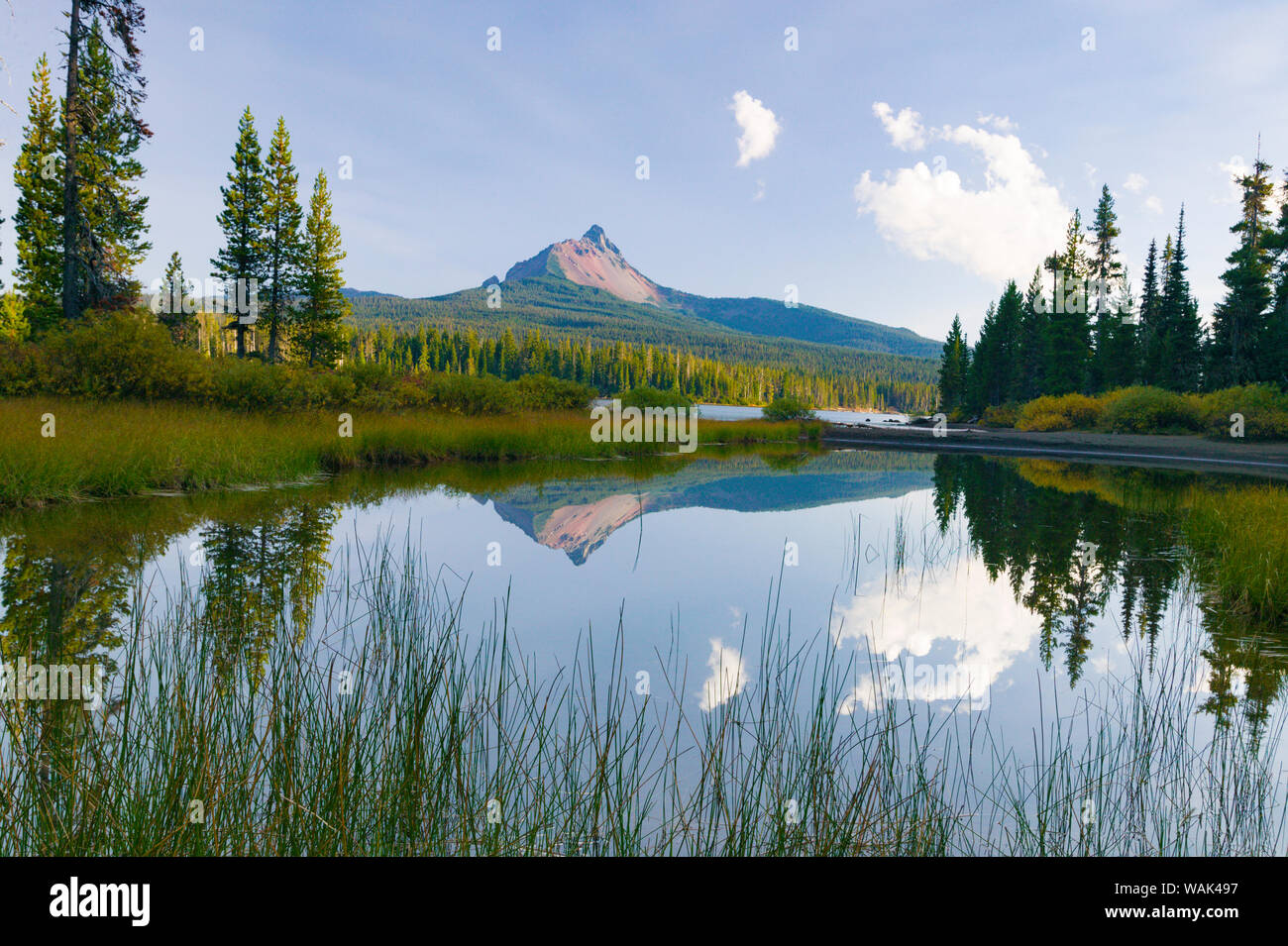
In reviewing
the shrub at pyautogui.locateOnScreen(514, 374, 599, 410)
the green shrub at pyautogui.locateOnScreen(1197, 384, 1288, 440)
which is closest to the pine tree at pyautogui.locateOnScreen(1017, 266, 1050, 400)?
the green shrub at pyautogui.locateOnScreen(1197, 384, 1288, 440)

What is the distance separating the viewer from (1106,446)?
848 inches

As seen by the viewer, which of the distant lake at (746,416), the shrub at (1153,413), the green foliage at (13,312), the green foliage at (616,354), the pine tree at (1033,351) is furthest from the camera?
the green foliage at (616,354)

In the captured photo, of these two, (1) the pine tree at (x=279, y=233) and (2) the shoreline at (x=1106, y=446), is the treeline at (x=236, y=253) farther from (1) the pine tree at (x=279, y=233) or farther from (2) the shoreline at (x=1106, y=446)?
(2) the shoreline at (x=1106, y=446)

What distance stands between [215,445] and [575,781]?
35.9ft

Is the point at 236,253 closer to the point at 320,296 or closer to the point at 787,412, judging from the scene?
the point at 320,296

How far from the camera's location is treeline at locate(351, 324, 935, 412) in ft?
226

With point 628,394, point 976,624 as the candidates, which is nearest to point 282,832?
point 976,624

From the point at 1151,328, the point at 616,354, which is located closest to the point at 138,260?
the point at 1151,328

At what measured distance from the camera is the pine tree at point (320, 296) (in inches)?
1211

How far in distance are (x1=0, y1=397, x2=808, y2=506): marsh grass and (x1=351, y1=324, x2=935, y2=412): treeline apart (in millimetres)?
35052

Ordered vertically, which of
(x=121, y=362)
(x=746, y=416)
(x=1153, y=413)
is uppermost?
(x=746, y=416)

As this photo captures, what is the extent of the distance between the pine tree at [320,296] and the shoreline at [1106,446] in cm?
2414

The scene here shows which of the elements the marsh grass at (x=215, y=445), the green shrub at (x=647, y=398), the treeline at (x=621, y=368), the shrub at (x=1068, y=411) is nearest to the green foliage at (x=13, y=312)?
the treeline at (x=621, y=368)
